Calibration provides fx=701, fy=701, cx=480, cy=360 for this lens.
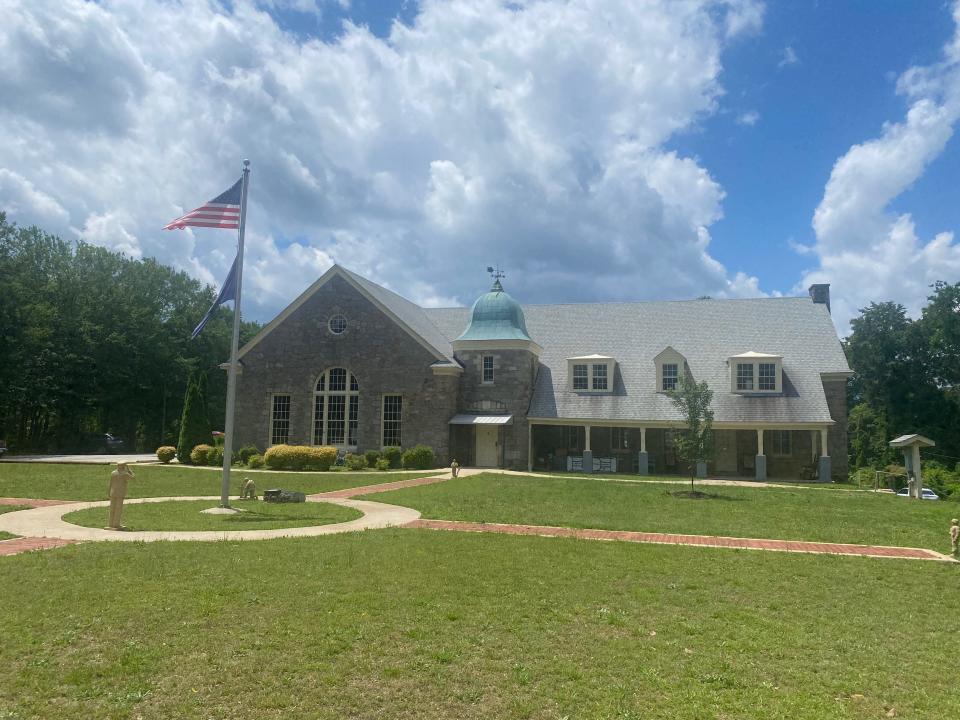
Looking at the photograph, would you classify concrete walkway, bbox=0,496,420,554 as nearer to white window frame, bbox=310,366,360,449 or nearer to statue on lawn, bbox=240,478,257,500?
statue on lawn, bbox=240,478,257,500

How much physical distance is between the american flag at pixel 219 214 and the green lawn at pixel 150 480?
25.7 ft

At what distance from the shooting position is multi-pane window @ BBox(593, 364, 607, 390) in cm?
3328

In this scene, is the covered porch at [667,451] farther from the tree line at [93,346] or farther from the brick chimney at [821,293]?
the tree line at [93,346]

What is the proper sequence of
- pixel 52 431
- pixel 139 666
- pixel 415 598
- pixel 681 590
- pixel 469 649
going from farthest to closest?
1. pixel 52 431
2. pixel 681 590
3. pixel 415 598
4. pixel 469 649
5. pixel 139 666

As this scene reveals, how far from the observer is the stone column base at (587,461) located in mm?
31344

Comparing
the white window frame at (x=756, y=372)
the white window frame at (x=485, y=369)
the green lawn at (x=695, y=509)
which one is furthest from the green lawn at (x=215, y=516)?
the white window frame at (x=756, y=372)

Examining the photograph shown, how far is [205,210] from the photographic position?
1686 centimetres

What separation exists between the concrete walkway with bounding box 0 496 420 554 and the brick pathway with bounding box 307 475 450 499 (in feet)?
13.2

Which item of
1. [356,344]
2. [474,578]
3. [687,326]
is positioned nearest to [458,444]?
[356,344]

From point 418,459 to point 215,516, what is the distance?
52.9ft

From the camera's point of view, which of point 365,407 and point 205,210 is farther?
point 365,407

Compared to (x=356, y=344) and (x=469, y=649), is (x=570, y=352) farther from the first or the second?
(x=469, y=649)

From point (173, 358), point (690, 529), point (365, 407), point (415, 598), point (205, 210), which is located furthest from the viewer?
point (173, 358)

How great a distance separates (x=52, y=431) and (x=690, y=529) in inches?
1988
